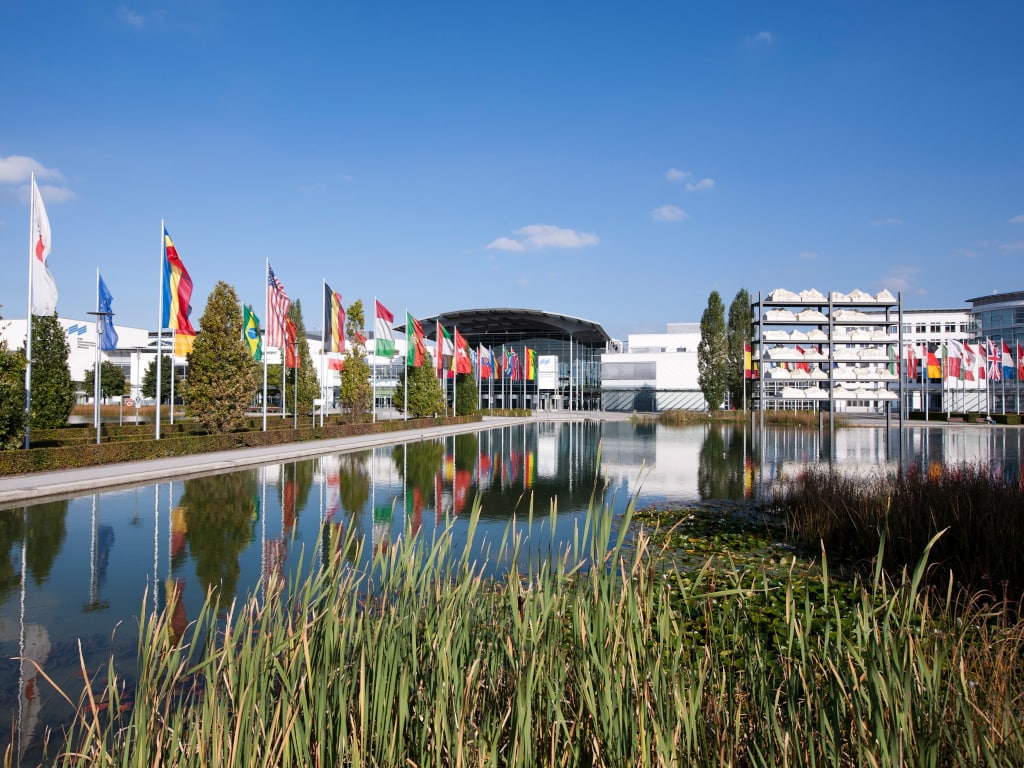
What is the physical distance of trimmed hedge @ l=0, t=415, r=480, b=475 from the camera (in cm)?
1687

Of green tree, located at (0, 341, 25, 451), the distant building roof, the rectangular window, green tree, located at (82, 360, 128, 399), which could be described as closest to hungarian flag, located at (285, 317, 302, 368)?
green tree, located at (0, 341, 25, 451)

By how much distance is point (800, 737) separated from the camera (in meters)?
2.76

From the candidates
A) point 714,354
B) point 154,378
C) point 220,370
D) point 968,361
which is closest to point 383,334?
point 220,370

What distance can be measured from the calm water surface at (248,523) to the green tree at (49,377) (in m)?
14.2

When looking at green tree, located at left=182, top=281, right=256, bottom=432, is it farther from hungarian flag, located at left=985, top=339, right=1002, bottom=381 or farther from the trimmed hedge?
hungarian flag, located at left=985, top=339, right=1002, bottom=381

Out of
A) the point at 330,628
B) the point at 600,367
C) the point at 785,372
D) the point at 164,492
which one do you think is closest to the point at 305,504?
the point at 164,492

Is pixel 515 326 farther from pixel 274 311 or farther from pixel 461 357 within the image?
pixel 274 311

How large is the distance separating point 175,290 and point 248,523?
596 inches

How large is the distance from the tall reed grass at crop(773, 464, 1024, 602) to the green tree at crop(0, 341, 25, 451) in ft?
57.8

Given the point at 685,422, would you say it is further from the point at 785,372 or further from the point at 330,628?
the point at 330,628

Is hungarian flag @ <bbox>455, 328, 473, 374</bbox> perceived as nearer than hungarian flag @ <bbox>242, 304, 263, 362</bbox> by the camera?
No

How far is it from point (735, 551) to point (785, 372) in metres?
16.1

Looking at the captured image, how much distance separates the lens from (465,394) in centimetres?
5741

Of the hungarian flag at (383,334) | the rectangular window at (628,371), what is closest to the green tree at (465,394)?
the hungarian flag at (383,334)
